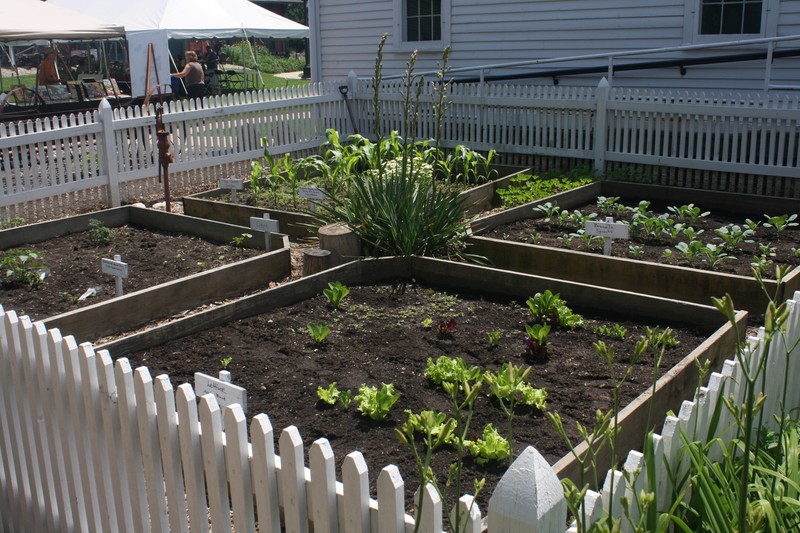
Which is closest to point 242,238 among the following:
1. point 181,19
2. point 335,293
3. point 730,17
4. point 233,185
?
point 233,185

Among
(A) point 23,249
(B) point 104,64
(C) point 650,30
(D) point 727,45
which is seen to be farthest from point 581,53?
(B) point 104,64

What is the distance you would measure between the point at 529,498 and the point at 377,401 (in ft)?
7.45

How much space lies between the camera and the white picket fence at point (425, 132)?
9.98 meters

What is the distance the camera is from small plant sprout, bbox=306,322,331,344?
5348 mm

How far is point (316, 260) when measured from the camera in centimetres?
701

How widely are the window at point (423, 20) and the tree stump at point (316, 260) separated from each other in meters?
9.57

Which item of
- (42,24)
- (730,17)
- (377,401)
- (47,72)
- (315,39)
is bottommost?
(377,401)

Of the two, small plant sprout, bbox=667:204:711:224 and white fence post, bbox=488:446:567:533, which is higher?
white fence post, bbox=488:446:567:533

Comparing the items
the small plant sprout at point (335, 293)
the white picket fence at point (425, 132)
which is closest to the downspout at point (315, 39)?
the white picket fence at point (425, 132)

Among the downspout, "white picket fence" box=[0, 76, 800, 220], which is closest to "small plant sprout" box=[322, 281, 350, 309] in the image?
"white picket fence" box=[0, 76, 800, 220]

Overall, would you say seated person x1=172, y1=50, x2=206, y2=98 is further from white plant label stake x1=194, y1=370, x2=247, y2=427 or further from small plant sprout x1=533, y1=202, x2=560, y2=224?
white plant label stake x1=194, y1=370, x2=247, y2=427

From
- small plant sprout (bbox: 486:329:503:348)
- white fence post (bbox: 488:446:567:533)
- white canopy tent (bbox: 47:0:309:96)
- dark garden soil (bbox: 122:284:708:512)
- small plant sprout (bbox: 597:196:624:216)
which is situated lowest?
dark garden soil (bbox: 122:284:708:512)

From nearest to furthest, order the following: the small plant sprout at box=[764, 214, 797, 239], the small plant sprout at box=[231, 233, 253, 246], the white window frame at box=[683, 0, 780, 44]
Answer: the small plant sprout at box=[764, 214, 797, 239] → the small plant sprout at box=[231, 233, 253, 246] → the white window frame at box=[683, 0, 780, 44]

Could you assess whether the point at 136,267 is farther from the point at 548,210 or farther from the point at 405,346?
the point at 548,210
